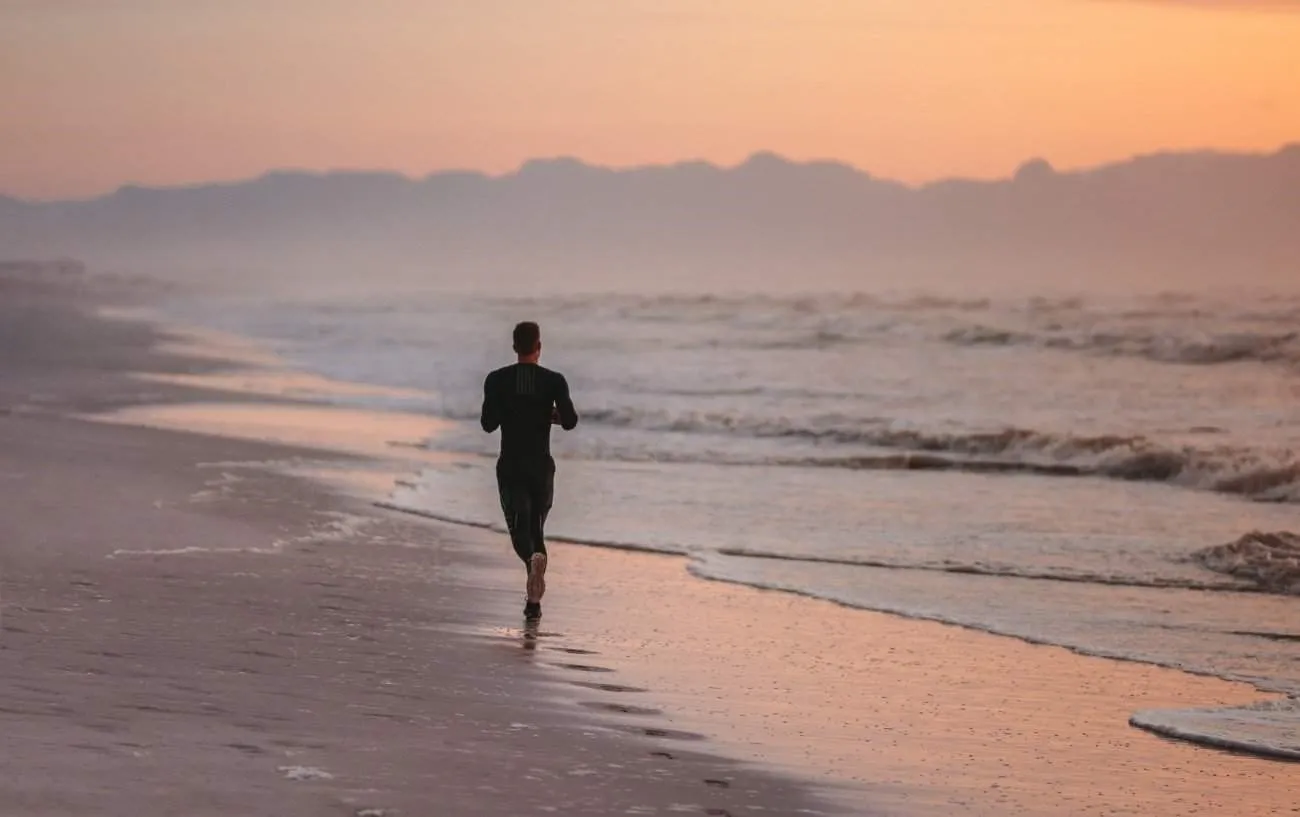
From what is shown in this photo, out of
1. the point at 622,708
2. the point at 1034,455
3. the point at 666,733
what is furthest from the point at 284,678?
the point at 1034,455

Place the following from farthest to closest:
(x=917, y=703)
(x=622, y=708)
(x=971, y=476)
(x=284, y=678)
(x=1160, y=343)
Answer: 1. (x=1160, y=343)
2. (x=971, y=476)
3. (x=917, y=703)
4. (x=622, y=708)
5. (x=284, y=678)

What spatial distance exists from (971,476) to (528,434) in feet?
33.0

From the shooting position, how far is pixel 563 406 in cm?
885

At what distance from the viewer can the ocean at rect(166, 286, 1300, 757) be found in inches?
393

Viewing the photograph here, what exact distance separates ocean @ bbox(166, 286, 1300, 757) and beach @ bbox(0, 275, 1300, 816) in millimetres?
640

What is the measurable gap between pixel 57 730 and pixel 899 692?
3499 mm

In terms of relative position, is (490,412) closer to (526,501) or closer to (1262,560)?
(526,501)

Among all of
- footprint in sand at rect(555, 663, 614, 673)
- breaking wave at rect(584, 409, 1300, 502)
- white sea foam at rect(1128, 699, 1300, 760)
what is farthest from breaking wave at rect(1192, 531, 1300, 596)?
footprint in sand at rect(555, 663, 614, 673)

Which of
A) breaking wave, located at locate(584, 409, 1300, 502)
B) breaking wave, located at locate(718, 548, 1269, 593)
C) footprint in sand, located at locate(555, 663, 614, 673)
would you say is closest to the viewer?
footprint in sand, located at locate(555, 663, 614, 673)

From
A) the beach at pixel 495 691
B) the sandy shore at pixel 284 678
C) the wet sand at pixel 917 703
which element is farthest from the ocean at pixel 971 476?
the sandy shore at pixel 284 678

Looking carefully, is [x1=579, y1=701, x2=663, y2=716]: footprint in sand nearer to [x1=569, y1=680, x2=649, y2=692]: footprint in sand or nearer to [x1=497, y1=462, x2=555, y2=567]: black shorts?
[x1=569, y1=680, x2=649, y2=692]: footprint in sand

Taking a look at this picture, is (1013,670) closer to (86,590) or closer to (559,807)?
(559,807)

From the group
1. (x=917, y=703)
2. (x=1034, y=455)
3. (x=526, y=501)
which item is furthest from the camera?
(x=1034, y=455)

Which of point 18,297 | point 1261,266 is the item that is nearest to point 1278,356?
point 18,297
